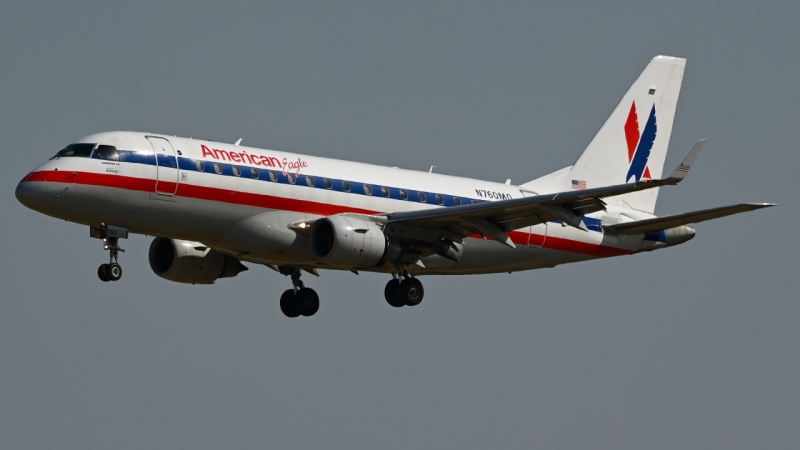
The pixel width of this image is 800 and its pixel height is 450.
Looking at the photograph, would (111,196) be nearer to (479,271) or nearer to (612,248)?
(479,271)

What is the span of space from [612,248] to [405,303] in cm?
827


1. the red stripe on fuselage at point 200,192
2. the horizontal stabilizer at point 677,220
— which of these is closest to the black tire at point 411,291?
the red stripe on fuselage at point 200,192

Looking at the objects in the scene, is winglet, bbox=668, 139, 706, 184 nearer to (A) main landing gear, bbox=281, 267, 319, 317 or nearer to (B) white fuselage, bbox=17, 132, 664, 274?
(B) white fuselage, bbox=17, 132, 664, 274

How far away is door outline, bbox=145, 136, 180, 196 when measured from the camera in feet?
132

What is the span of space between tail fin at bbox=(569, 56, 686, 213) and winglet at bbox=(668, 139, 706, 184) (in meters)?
12.1

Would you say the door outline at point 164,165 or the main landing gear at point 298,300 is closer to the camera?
the door outline at point 164,165

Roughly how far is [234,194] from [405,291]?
6.35m

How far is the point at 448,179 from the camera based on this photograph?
153 feet

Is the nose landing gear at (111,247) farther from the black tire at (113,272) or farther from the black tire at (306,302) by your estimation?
the black tire at (306,302)

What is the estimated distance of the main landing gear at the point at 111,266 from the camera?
131ft

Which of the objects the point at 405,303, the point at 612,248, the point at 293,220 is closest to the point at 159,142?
the point at 293,220

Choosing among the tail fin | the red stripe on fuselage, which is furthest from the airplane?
the tail fin

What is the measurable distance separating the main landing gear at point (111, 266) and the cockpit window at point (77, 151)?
8.07 ft

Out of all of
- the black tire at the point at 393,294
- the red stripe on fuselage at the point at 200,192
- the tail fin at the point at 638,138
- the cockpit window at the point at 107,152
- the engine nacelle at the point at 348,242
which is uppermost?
the tail fin at the point at 638,138
